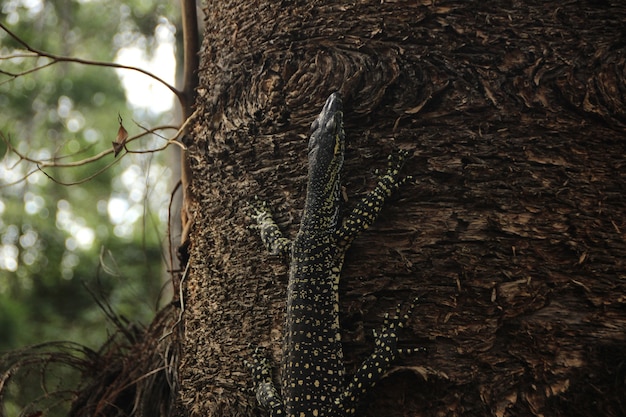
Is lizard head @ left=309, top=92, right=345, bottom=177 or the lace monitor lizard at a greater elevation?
lizard head @ left=309, top=92, right=345, bottom=177

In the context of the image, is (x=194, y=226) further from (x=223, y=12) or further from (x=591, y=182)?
(x=591, y=182)

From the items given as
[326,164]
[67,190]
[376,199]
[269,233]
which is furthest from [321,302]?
[67,190]

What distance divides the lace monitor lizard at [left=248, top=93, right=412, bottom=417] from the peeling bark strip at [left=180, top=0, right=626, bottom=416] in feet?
0.24

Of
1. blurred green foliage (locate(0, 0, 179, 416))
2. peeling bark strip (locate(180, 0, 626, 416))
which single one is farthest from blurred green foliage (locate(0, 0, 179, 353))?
peeling bark strip (locate(180, 0, 626, 416))

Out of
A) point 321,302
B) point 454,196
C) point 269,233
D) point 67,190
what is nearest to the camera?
point 454,196

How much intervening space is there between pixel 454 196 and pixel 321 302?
2.72 ft

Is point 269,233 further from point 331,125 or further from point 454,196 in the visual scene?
point 454,196

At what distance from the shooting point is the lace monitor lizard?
2670mm

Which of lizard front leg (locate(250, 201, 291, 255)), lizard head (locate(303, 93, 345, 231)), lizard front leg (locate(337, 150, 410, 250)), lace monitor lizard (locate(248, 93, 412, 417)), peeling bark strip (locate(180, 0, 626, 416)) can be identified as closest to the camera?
peeling bark strip (locate(180, 0, 626, 416))

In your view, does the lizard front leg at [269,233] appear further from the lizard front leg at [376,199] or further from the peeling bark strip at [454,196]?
the lizard front leg at [376,199]

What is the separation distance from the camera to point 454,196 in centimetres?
276

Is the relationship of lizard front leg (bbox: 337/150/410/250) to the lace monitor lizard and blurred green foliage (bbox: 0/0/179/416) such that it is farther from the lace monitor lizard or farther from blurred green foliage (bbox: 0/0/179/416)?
blurred green foliage (bbox: 0/0/179/416)

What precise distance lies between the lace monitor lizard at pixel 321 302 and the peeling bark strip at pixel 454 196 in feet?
0.24

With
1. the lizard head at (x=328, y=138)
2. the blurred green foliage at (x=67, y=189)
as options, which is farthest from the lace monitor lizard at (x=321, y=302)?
the blurred green foliage at (x=67, y=189)
